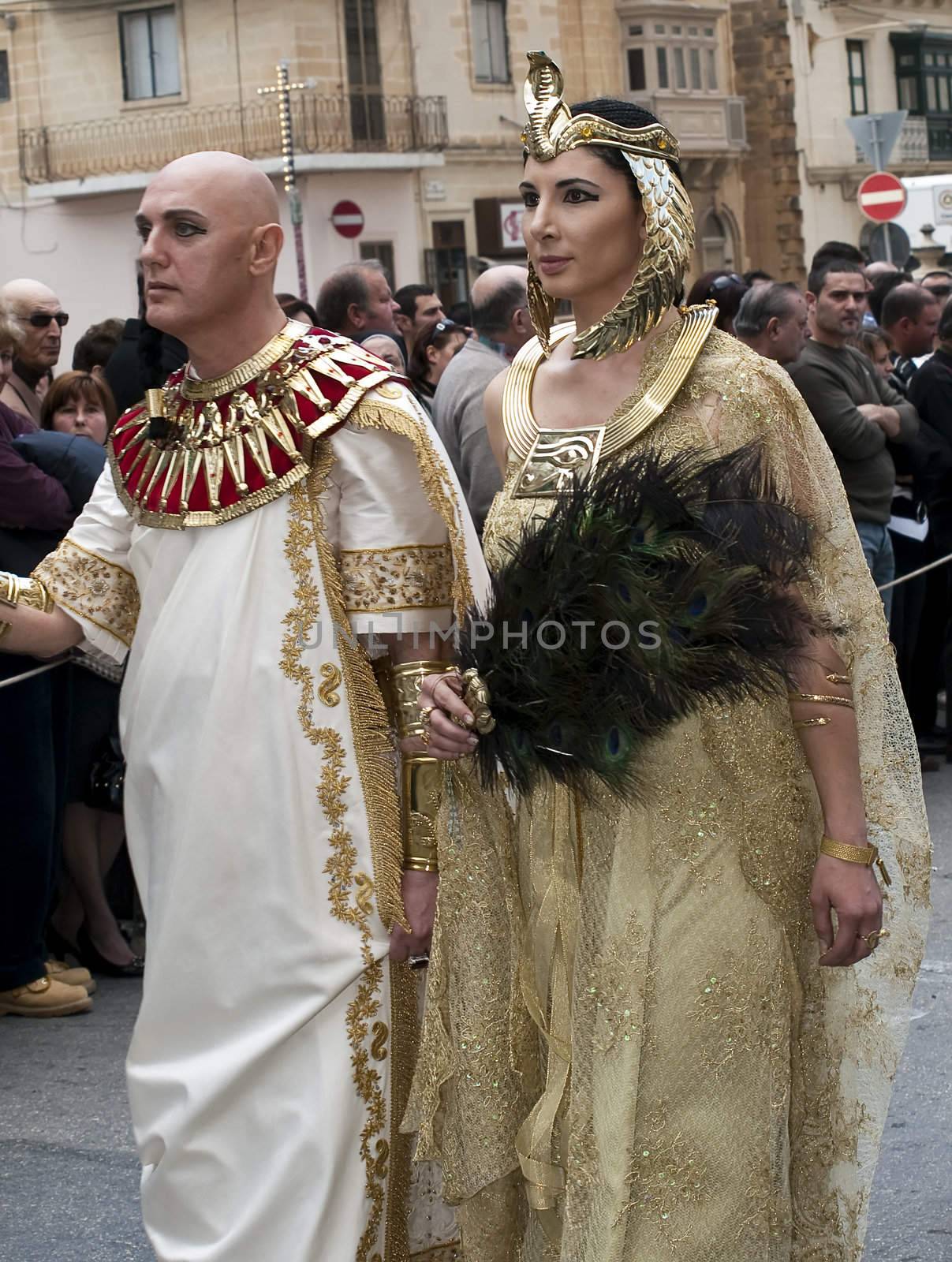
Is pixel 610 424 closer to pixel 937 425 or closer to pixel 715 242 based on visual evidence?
pixel 937 425

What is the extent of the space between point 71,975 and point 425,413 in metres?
3.13

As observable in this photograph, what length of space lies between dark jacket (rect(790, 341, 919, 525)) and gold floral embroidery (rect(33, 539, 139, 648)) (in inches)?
181

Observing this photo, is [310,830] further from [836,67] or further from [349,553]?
[836,67]

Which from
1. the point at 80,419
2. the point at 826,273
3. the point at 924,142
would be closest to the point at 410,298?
the point at 826,273

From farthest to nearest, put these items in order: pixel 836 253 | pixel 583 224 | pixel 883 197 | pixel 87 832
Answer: pixel 883 197
pixel 836 253
pixel 87 832
pixel 583 224

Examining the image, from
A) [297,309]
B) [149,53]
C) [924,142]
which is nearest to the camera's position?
Answer: [297,309]

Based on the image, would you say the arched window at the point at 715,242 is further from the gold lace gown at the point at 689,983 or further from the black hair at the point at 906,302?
the gold lace gown at the point at 689,983

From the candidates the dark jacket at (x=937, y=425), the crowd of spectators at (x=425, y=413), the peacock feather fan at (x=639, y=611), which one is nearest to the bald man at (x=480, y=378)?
the crowd of spectators at (x=425, y=413)

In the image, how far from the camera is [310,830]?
3252mm

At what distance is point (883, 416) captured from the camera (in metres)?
8.03

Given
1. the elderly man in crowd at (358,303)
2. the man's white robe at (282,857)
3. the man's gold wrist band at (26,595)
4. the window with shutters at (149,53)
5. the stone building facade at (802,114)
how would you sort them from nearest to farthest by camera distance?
the man's white robe at (282,857), the man's gold wrist band at (26,595), the elderly man in crowd at (358,303), the window with shutters at (149,53), the stone building facade at (802,114)

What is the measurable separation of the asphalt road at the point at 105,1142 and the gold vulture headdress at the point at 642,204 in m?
1.94

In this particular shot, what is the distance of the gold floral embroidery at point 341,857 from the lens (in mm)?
3248

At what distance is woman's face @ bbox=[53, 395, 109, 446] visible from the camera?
6.35 metres
